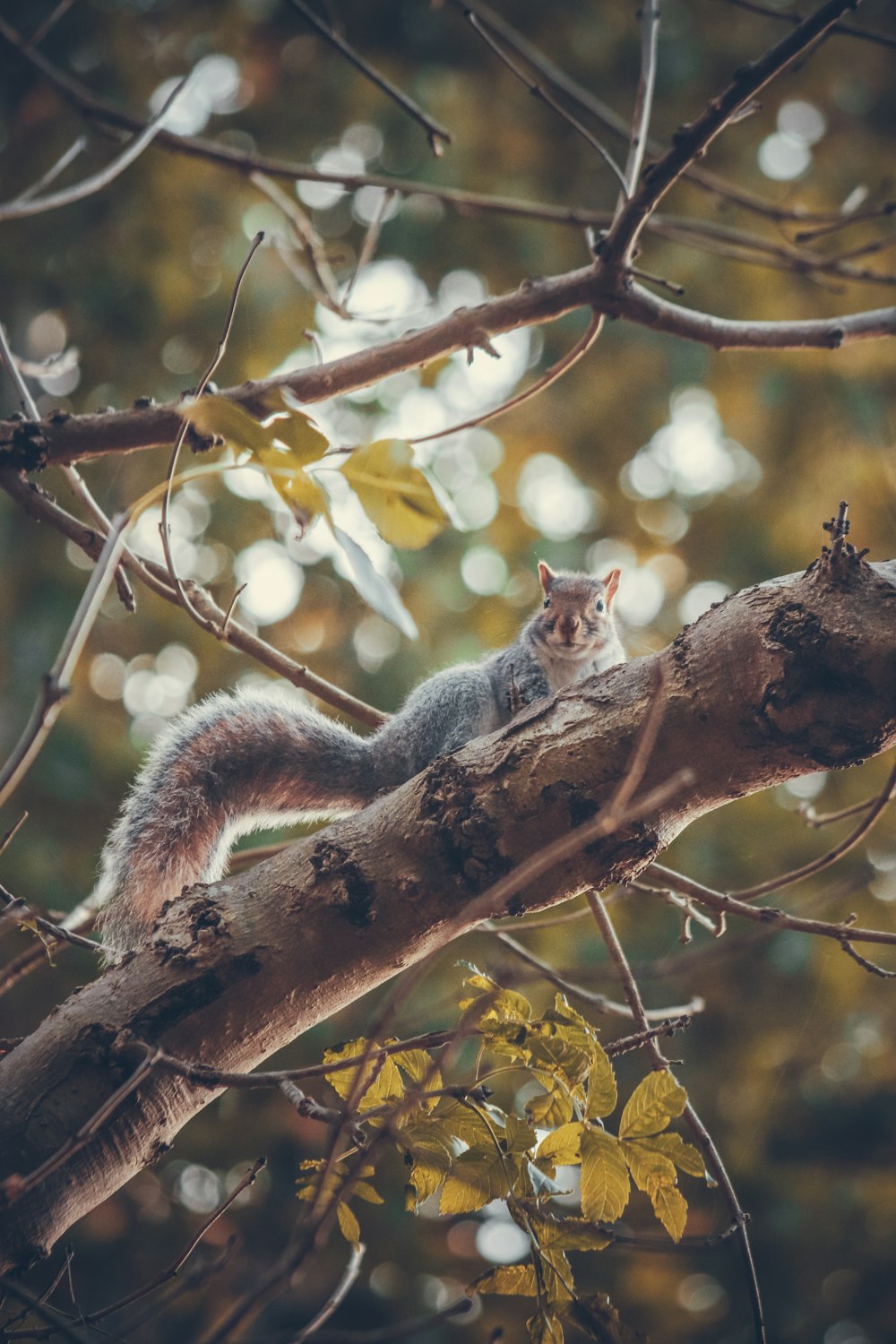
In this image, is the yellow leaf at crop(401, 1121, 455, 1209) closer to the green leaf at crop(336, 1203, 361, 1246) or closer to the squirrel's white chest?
the green leaf at crop(336, 1203, 361, 1246)

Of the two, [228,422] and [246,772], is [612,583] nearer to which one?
[246,772]

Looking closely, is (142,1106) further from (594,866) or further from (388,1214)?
(388,1214)

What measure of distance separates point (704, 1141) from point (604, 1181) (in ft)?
1.05

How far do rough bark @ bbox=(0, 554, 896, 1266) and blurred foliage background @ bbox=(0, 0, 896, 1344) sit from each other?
1.54 m

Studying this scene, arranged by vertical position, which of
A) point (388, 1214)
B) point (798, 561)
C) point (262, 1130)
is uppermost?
point (798, 561)

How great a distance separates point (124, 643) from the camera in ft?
12.4

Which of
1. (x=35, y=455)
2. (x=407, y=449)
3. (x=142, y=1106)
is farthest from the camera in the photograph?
(x=35, y=455)

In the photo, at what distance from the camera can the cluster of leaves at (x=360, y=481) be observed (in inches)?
29.5

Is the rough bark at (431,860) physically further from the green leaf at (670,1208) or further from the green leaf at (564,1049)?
the green leaf at (670,1208)

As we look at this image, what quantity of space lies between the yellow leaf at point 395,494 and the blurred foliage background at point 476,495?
1.88m

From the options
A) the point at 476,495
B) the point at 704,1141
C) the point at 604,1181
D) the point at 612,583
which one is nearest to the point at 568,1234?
the point at 604,1181

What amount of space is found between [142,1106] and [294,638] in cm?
288

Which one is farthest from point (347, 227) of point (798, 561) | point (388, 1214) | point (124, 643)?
point (388, 1214)

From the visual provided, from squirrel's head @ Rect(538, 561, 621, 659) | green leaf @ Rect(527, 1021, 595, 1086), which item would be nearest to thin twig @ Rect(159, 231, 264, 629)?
green leaf @ Rect(527, 1021, 595, 1086)
